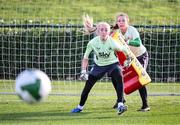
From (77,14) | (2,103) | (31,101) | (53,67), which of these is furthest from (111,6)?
(31,101)

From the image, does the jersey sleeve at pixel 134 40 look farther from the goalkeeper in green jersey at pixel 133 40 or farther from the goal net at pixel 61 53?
the goal net at pixel 61 53

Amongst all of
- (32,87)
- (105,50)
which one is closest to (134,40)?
(105,50)

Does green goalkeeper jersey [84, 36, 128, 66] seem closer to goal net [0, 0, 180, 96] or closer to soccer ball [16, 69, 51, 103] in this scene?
soccer ball [16, 69, 51, 103]

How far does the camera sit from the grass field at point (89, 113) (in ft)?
35.3

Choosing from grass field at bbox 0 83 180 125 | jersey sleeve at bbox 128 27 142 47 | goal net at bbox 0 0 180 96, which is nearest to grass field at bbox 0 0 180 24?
goal net at bbox 0 0 180 96

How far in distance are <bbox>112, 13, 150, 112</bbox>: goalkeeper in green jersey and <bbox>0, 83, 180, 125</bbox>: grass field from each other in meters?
0.33

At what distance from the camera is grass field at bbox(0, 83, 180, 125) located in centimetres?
1075

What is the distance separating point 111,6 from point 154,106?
12840mm

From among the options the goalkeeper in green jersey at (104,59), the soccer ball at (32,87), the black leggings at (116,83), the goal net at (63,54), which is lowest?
the goal net at (63,54)

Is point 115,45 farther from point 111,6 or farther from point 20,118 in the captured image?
point 111,6

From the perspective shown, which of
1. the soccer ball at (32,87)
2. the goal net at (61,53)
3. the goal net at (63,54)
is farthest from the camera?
the goal net at (61,53)

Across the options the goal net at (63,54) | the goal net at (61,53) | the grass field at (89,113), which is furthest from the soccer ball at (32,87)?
the goal net at (61,53)

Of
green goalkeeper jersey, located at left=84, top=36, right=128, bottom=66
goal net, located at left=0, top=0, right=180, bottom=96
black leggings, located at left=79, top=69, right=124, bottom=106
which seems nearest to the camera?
black leggings, located at left=79, top=69, right=124, bottom=106

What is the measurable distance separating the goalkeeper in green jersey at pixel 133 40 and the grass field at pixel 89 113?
0.33 meters
